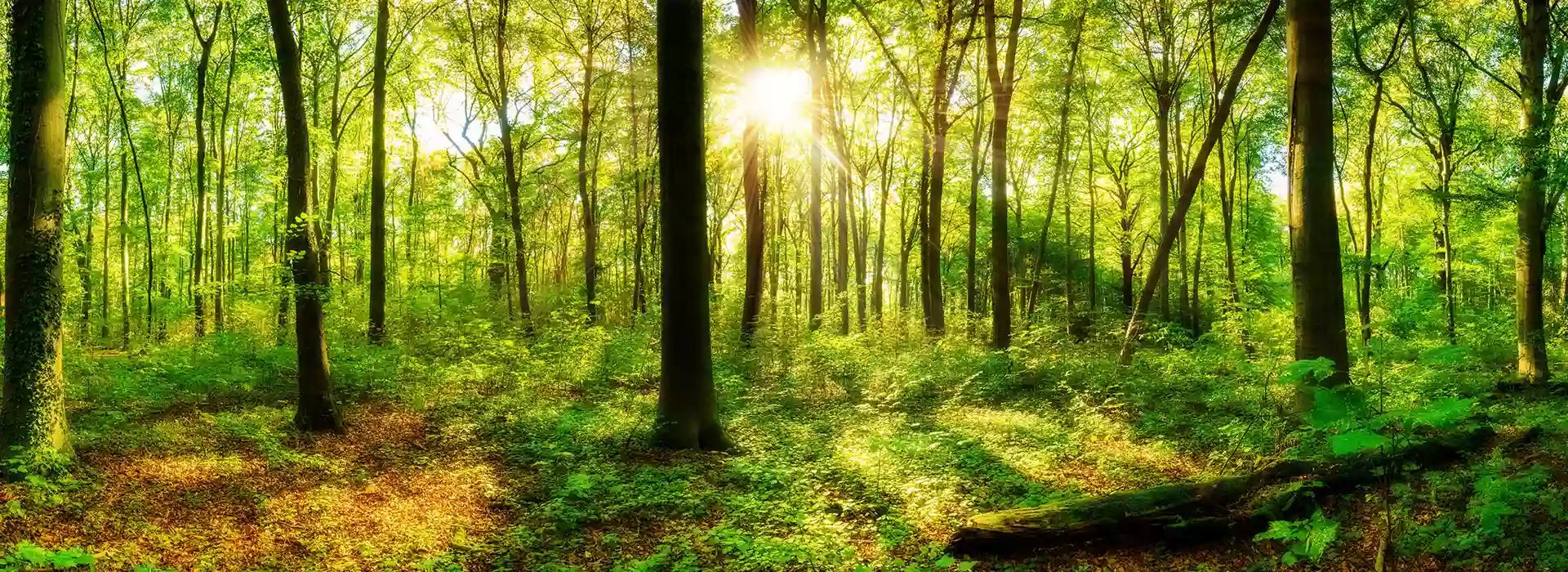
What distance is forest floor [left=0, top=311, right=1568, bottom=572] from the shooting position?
15.5 feet

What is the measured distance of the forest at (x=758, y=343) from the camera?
5.12 meters

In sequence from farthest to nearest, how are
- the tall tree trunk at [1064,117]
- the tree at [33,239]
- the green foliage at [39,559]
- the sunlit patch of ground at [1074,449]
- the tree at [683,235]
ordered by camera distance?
the tall tree trunk at [1064,117], the tree at [683,235], the sunlit patch of ground at [1074,449], the tree at [33,239], the green foliage at [39,559]

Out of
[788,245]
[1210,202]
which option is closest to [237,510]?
[1210,202]

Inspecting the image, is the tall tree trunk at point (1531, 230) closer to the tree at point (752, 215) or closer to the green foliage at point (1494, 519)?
the green foliage at point (1494, 519)

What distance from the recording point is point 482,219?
32812 mm

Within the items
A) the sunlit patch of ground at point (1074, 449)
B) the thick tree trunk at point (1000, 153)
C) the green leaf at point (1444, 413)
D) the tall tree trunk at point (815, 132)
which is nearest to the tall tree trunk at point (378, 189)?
the tall tree trunk at point (815, 132)

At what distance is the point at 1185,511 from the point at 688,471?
4796mm

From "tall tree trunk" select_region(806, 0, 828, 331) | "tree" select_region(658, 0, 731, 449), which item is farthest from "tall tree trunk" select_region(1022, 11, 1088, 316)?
"tree" select_region(658, 0, 731, 449)

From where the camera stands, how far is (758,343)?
53.5 ft

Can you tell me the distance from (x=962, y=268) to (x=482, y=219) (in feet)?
95.6

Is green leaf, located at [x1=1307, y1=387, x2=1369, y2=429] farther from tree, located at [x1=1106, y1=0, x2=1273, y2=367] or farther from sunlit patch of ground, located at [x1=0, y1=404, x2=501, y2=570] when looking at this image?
tree, located at [x1=1106, y1=0, x2=1273, y2=367]

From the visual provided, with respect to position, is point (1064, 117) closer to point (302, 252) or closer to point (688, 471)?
point (688, 471)

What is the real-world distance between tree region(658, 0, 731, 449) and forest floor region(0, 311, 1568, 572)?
0.43 metres

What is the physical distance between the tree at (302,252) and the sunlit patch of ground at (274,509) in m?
0.63
